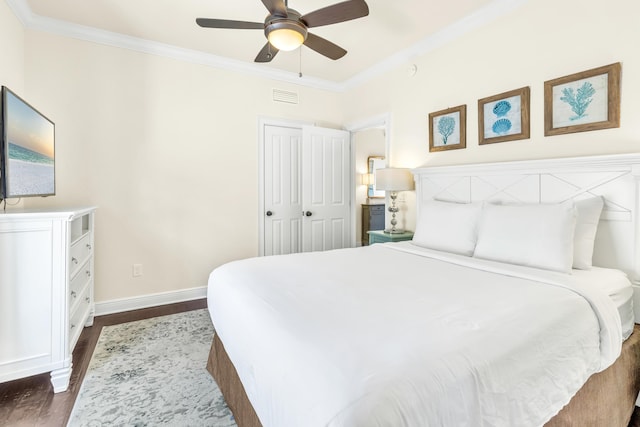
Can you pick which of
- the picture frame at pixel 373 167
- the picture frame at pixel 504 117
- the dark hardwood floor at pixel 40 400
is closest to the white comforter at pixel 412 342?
the dark hardwood floor at pixel 40 400

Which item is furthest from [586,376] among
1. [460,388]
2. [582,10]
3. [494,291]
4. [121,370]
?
[121,370]

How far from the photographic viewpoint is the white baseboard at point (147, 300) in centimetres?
308

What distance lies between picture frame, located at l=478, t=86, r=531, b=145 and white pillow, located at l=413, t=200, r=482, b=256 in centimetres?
65

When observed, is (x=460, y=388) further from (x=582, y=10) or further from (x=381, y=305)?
(x=582, y=10)

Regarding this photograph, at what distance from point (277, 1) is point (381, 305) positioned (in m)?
1.79

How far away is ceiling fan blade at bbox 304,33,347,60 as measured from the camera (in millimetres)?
2246

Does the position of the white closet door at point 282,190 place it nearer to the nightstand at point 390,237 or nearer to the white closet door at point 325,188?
the white closet door at point 325,188

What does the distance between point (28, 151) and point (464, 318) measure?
272 cm

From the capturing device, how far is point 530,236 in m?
1.90

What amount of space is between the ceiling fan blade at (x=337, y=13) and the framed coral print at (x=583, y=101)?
1.47 m

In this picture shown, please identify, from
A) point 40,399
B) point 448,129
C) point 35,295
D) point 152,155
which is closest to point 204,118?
point 152,155

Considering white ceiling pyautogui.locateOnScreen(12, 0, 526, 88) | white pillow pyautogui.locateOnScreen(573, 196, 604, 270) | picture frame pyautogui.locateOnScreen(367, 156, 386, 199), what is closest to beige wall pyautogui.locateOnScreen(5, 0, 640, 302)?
white ceiling pyautogui.locateOnScreen(12, 0, 526, 88)

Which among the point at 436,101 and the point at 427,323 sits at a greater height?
the point at 436,101

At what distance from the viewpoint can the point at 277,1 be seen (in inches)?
72.9
